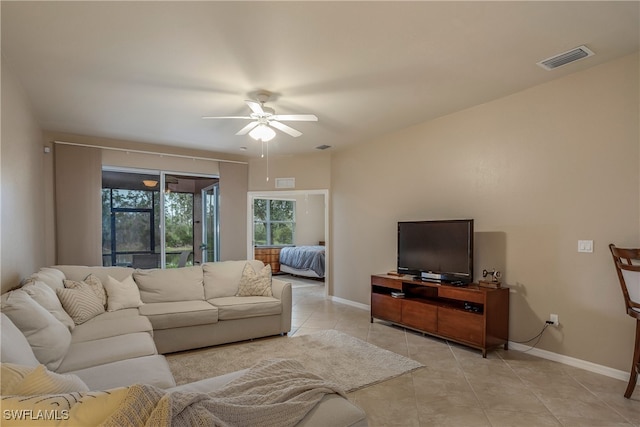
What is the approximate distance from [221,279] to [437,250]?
8.97 ft

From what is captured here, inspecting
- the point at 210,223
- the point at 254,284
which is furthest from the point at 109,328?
the point at 210,223

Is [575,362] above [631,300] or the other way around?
the other way around

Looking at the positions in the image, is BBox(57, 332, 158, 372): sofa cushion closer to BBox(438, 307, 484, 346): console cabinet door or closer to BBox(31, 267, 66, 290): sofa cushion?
BBox(31, 267, 66, 290): sofa cushion

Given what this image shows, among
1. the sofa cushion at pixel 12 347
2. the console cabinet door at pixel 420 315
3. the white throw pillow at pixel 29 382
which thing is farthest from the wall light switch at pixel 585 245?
the sofa cushion at pixel 12 347

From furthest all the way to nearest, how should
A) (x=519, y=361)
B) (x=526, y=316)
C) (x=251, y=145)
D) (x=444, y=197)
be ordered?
(x=251, y=145) < (x=444, y=197) < (x=526, y=316) < (x=519, y=361)

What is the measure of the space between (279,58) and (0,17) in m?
1.85

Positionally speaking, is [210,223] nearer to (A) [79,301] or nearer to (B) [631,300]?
(A) [79,301]

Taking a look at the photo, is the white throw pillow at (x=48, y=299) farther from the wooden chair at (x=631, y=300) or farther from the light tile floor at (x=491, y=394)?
the wooden chair at (x=631, y=300)

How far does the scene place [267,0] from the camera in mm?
2141

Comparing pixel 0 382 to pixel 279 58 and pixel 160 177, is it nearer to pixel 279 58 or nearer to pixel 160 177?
pixel 279 58

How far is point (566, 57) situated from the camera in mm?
2916

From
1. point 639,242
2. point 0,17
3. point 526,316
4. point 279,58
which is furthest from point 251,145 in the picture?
point 639,242

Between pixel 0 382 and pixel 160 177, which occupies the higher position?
pixel 160 177

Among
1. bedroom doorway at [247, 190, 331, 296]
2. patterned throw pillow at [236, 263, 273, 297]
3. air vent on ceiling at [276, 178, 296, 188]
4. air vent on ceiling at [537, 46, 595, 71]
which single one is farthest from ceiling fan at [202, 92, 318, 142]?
bedroom doorway at [247, 190, 331, 296]
